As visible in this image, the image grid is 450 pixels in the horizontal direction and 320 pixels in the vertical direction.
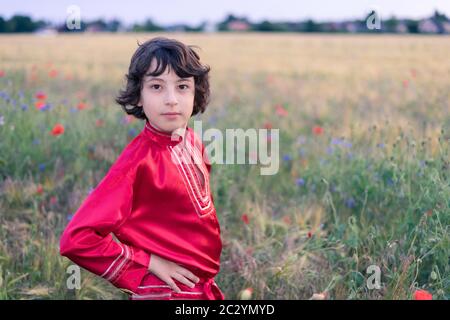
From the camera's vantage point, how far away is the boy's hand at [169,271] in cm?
166

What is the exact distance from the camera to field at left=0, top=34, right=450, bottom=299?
2223 mm

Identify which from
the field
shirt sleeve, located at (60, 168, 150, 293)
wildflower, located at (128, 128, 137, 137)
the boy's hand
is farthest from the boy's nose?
wildflower, located at (128, 128, 137, 137)

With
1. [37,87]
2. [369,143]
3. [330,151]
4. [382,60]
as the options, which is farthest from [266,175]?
[382,60]

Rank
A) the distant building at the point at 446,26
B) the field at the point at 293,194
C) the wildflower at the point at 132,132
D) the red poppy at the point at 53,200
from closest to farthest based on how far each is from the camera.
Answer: the field at the point at 293,194 → the red poppy at the point at 53,200 → the wildflower at the point at 132,132 → the distant building at the point at 446,26

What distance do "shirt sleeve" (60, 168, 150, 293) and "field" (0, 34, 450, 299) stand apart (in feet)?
1.96

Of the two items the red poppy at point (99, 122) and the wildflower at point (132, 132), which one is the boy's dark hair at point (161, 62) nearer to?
the wildflower at point (132, 132)

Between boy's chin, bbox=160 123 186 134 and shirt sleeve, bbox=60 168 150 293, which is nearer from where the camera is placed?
shirt sleeve, bbox=60 168 150 293

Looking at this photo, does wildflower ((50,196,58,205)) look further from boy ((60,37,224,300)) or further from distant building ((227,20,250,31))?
distant building ((227,20,250,31))

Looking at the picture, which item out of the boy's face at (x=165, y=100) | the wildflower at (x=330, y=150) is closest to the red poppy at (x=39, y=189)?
the boy's face at (x=165, y=100)

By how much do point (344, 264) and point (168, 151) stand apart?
3.16 feet

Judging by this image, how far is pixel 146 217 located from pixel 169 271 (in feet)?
0.53

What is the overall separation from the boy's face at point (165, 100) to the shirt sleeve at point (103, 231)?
0.18 metres

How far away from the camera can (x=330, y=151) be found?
129 inches

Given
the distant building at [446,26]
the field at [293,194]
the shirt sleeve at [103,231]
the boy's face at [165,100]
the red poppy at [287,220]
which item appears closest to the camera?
the shirt sleeve at [103,231]
